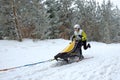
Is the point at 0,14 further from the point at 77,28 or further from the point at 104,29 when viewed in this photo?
the point at 104,29

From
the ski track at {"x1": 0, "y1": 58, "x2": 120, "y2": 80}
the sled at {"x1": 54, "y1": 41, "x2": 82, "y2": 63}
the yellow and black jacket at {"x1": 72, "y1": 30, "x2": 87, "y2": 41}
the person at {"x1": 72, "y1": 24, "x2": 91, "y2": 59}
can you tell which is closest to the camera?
the ski track at {"x1": 0, "y1": 58, "x2": 120, "y2": 80}

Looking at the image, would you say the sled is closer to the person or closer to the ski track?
the person

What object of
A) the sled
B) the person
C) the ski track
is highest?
the person

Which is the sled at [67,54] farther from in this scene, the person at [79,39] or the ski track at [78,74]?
the ski track at [78,74]

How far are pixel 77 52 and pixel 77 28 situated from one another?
4.03 feet

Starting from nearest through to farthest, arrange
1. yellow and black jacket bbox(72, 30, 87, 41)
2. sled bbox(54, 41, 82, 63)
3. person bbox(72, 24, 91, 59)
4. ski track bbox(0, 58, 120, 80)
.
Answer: ski track bbox(0, 58, 120, 80) < sled bbox(54, 41, 82, 63) < person bbox(72, 24, 91, 59) < yellow and black jacket bbox(72, 30, 87, 41)

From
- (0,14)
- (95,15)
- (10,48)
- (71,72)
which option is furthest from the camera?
(95,15)

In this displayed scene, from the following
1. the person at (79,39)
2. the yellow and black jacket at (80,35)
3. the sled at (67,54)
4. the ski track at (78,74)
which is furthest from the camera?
the yellow and black jacket at (80,35)

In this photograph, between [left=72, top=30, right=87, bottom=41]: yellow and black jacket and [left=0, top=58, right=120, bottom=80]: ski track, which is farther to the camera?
[left=72, top=30, right=87, bottom=41]: yellow and black jacket

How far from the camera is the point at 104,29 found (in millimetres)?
45656

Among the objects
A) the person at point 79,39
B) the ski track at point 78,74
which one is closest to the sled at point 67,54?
the person at point 79,39

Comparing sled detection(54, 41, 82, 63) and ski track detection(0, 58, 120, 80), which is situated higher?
sled detection(54, 41, 82, 63)

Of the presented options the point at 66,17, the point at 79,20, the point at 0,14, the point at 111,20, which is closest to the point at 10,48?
the point at 0,14

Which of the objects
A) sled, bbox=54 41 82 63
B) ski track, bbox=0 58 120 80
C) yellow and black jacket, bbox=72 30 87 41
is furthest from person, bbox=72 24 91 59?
ski track, bbox=0 58 120 80
